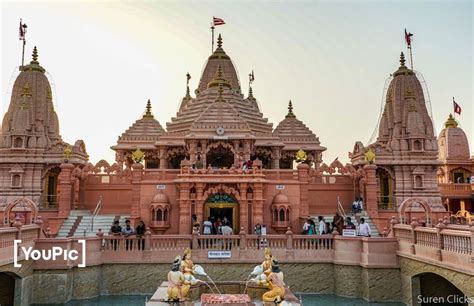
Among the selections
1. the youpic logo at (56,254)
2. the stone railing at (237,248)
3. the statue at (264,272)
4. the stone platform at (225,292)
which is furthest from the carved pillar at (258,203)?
the statue at (264,272)

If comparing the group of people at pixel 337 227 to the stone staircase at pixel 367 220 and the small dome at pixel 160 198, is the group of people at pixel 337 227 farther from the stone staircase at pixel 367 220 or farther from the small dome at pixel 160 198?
the small dome at pixel 160 198

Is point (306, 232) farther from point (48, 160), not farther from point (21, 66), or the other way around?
point (21, 66)

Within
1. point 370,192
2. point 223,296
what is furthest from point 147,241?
point 370,192

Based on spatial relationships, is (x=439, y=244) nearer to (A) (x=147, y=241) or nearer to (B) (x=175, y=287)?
(B) (x=175, y=287)

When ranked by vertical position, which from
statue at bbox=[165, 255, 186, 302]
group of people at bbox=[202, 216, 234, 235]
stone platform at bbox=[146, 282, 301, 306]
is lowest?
stone platform at bbox=[146, 282, 301, 306]

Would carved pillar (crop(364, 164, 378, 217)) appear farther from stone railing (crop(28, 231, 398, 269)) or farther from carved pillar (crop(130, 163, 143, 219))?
carved pillar (crop(130, 163, 143, 219))

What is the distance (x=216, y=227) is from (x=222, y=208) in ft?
7.08

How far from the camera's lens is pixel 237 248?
21.4 meters

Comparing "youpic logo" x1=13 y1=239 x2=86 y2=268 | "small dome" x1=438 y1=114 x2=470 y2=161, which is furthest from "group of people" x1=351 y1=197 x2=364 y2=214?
"small dome" x1=438 y1=114 x2=470 y2=161

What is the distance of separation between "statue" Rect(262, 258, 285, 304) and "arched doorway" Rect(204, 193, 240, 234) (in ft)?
46.2

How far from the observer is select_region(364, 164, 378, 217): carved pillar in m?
27.6

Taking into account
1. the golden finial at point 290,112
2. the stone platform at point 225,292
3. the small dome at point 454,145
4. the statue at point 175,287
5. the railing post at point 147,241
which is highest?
the golden finial at point 290,112

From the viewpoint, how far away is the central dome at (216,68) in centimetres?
4362

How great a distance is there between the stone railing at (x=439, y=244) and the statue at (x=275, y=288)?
6.47 metres
